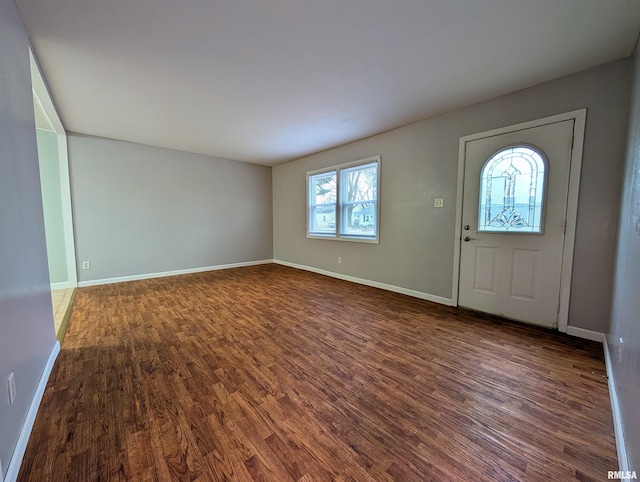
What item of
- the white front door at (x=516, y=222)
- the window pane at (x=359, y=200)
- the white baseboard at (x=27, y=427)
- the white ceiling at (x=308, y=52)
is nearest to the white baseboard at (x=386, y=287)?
the white front door at (x=516, y=222)

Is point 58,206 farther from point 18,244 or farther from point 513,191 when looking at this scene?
point 513,191

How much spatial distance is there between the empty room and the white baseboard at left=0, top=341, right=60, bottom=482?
16 mm

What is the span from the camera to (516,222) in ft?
9.15

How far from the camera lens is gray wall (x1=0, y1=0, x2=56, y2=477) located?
47.6 inches

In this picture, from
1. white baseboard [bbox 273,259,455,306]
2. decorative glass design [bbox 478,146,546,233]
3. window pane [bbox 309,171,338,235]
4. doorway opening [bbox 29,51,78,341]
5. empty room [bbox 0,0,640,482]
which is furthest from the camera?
window pane [bbox 309,171,338,235]

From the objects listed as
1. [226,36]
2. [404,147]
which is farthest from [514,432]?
[404,147]

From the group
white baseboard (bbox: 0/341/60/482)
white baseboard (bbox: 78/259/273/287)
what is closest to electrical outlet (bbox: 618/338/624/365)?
white baseboard (bbox: 0/341/60/482)

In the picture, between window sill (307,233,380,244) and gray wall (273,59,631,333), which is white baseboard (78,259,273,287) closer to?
gray wall (273,59,631,333)

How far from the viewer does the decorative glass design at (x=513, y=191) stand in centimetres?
265

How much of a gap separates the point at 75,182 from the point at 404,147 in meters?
5.18

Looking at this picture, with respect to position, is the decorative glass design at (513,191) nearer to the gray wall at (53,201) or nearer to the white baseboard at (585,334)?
the white baseboard at (585,334)

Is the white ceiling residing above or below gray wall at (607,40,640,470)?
above

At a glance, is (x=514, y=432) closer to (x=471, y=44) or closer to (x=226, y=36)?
(x=471, y=44)

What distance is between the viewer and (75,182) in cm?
412
